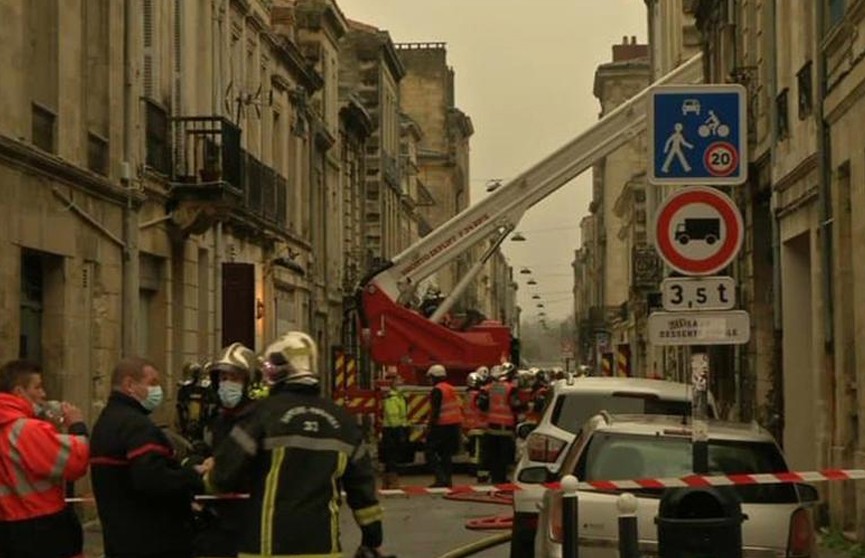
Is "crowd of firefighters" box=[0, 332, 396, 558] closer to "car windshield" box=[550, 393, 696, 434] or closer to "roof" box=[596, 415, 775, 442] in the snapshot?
"roof" box=[596, 415, 775, 442]

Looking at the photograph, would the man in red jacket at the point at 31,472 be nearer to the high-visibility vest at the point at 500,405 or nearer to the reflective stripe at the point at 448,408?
the reflective stripe at the point at 448,408

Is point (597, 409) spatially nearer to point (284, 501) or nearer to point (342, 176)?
point (284, 501)

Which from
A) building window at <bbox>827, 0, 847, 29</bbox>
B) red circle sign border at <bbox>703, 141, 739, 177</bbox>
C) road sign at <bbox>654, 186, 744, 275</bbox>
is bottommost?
road sign at <bbox>654, 186, 744, 275</bbox>

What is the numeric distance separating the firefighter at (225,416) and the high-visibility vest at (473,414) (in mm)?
16278

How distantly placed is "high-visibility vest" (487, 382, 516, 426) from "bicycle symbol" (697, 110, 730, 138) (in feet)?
41.7

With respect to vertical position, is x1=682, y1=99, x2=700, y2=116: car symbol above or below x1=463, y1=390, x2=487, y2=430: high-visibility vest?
above

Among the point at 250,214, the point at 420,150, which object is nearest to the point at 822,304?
the point at 250,214

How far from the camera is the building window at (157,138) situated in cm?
2411

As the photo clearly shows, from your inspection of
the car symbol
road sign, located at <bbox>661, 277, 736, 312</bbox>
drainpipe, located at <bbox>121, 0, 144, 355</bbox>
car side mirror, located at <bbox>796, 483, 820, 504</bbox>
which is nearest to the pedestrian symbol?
the car symbol

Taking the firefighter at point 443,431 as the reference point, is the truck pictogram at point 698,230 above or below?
above

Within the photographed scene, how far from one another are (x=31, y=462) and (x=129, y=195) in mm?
12721

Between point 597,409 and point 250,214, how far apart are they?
16456 millimetres

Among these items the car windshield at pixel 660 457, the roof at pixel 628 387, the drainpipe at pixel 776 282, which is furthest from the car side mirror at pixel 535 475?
the drainpipe at pixel 776 282

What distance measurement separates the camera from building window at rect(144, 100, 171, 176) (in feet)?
79.1
